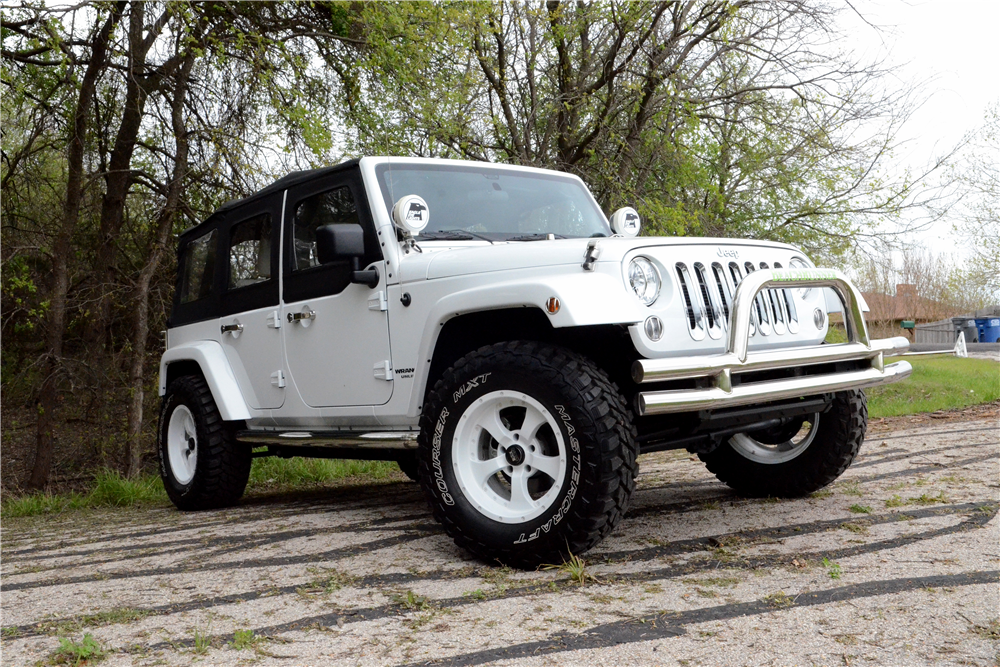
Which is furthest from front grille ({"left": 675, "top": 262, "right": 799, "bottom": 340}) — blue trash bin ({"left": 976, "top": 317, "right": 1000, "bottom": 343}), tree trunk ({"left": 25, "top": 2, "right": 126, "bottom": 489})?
blue trash bin ({"left": 976, "top": 317, "right": 1000, "bottom": 343})

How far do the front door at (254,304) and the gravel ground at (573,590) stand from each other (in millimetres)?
934

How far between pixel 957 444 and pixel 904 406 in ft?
14.2

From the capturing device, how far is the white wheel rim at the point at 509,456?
3602 mm

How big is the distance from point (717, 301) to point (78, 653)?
2.79m

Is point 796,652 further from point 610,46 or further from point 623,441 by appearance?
point 610,46

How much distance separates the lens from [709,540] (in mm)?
3891

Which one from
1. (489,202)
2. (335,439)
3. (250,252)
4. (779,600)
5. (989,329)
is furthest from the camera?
(989,329)

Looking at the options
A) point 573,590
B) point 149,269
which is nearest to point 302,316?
point 573,590

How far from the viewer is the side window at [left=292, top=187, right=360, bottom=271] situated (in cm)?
497

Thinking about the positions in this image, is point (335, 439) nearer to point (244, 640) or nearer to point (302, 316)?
point (302, 316)

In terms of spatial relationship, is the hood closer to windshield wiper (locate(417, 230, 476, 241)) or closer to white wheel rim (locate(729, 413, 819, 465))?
windshield wiper (locate(417, 230, 476, 241))

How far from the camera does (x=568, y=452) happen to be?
347 cm

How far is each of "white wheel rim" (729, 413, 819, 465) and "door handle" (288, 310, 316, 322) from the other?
2508 millimetres

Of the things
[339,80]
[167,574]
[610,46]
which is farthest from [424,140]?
[167,574]
